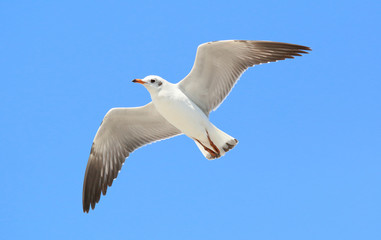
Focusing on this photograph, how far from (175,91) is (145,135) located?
1.42m

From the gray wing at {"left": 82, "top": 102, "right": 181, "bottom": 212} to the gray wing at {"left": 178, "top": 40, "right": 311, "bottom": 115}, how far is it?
3.03 feet

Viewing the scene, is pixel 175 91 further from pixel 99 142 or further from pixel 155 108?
pixel 99 142

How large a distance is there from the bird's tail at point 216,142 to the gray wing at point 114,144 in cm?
92

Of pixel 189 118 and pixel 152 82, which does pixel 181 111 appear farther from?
pixel 152 82

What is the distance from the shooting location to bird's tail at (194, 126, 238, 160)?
762 centimetres

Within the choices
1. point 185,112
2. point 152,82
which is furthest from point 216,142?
point 152,82

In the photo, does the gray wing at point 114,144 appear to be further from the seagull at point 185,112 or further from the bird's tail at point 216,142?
the bird's tail at point 216,142

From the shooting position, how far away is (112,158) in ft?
28.5

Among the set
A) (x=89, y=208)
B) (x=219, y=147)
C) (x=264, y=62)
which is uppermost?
(x=264, y=62)

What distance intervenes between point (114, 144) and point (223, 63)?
238cm

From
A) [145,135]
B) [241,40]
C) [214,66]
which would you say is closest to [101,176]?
[145,135]

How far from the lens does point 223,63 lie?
25.2 feet

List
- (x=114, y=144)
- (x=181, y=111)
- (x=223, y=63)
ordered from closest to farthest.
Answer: (x=181, y=111)
(x=223, y=63)
(x=114, y=144)

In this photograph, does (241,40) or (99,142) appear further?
(99,142)
